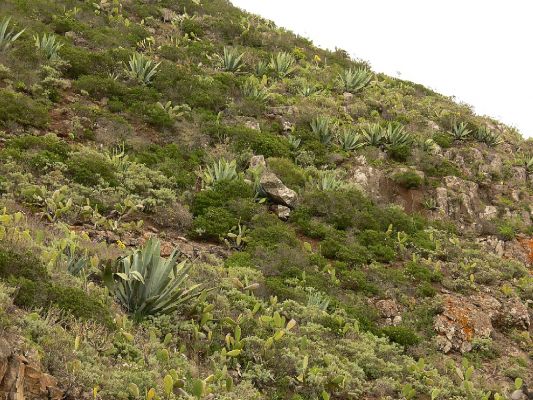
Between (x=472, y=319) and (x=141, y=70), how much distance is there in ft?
33.7

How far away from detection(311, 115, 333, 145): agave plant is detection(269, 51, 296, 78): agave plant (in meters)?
3.74

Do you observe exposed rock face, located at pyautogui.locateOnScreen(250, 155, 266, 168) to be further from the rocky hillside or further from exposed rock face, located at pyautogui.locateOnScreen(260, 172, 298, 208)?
exposed rock face, located at pyautogui.locateOnScreen(260, 172, 298, 208)

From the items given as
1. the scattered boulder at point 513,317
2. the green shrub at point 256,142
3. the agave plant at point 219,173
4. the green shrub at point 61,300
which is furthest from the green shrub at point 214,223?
the scattered boulder at point 513,317

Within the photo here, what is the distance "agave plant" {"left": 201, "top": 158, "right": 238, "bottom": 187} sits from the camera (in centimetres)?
1290

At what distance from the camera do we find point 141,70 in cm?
1631

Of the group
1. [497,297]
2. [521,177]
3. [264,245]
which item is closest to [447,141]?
[521,177]

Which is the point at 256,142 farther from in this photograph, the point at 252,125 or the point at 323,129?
the point at 323,129

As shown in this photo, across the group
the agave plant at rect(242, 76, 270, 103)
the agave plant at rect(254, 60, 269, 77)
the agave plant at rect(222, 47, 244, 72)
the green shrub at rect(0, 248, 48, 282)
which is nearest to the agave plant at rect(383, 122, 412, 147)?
the agave plant at rect(242, 76, 270, 103)

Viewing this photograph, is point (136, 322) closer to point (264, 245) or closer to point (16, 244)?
point (16, 244)

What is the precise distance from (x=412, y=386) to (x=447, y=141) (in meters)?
10.9

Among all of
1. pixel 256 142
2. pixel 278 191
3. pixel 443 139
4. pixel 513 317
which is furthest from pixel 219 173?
pixel 443 139

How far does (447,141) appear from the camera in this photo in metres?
18.0

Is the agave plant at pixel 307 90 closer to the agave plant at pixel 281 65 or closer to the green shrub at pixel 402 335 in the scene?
the agave plant at pixel 281 65

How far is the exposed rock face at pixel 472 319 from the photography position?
10.2 metres
